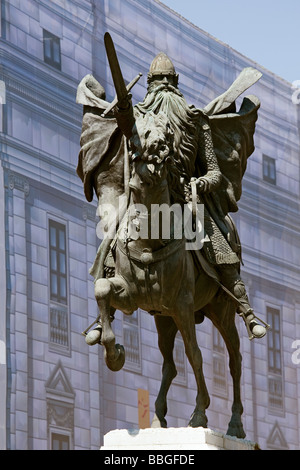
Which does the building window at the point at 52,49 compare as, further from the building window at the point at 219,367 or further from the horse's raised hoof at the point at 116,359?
the horse's raised hoof at the point at 116,359

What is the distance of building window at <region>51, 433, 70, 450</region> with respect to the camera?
52.4ft

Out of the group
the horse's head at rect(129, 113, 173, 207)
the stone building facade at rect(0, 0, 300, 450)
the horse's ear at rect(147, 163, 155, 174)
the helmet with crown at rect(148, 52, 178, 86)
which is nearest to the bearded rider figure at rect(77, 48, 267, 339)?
the helmet with crown at rect(148, 52, 178, 86)

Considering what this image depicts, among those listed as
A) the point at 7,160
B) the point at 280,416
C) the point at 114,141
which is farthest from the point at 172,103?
the point at 280,416

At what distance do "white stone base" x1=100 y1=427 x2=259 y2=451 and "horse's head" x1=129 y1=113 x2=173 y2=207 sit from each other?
5.41 feet

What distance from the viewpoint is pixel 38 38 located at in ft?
55.2

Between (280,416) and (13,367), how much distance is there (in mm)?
5207

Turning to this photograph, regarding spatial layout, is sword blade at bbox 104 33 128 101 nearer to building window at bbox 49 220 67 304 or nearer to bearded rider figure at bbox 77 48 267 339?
bearded rider figure at bbox 77 48 267 339

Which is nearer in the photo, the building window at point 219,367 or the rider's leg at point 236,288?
the rider's leg at point 236,288

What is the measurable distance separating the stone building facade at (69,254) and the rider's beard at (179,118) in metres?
4.87

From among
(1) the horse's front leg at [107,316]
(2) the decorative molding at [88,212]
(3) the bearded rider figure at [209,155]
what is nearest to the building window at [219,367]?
(2) the decorative molding at [88,212]

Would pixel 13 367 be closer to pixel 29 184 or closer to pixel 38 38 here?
pixel 29 184

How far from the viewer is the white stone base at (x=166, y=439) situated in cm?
1054

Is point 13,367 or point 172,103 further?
point 13,367

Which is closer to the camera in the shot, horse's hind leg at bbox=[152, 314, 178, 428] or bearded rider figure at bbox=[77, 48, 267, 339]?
bearded rider figure at bbox=[77, 48, 267, 339]
